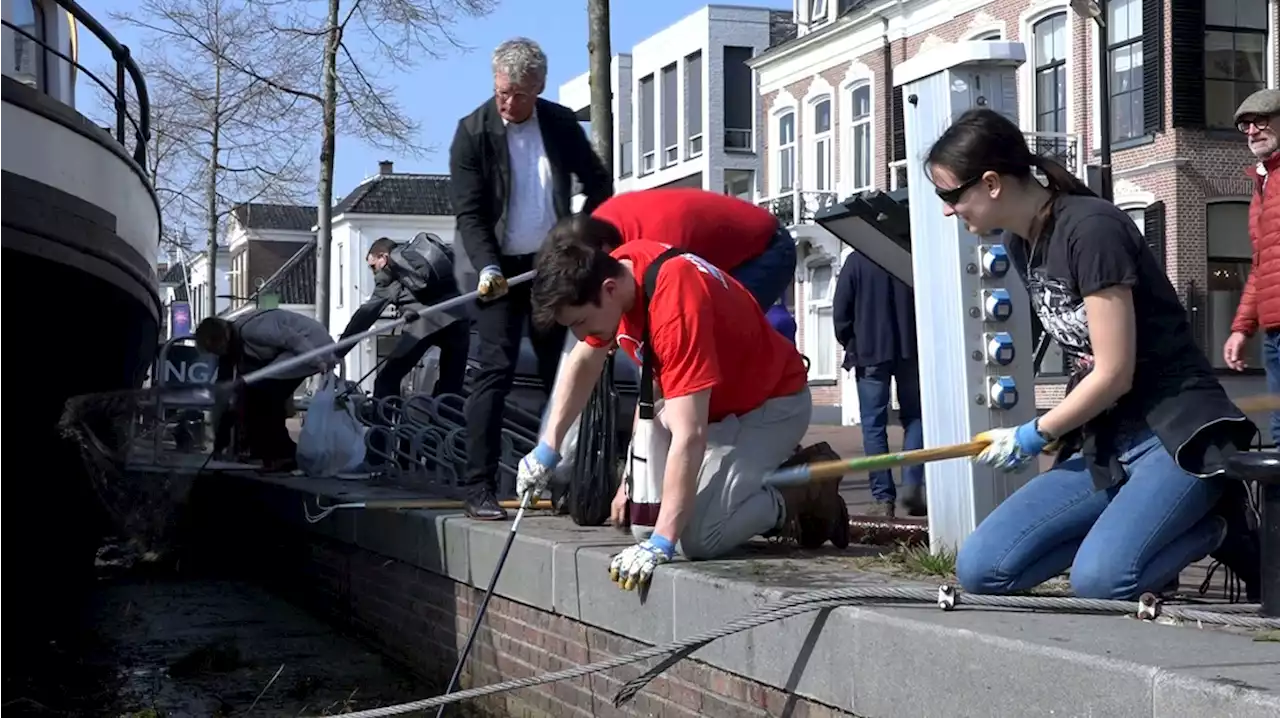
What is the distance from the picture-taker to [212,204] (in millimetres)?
27438

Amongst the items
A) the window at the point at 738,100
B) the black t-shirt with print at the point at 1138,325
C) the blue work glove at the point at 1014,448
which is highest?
the window at the point at 738,100

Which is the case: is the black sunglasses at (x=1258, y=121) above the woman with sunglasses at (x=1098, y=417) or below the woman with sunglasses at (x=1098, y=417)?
above

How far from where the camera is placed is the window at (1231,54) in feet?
76.1

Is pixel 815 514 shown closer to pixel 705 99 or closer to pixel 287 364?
pixel 287 364

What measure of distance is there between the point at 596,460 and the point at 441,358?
14.7ft

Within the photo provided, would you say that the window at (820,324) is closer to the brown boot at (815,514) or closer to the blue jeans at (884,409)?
the blue jeans at (884,409)

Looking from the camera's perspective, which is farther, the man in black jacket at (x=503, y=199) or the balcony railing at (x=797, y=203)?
the balcony railing at (x=797, y=203)

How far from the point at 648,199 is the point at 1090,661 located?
3.06 meters

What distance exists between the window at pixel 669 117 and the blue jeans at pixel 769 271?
3316 centimetres

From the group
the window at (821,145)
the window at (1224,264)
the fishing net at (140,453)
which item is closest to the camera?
the fishing net at (140,453)

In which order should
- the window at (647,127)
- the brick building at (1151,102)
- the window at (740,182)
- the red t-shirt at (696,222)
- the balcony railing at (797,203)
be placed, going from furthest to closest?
the window at (647,127) < the window at (740,182) < the balcony railing at (797,203) < the brick building at (1151,102) < the red t-shirt at (696,222)

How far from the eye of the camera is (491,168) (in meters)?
6.32

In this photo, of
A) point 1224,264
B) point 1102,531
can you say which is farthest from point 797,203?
point 1102,531

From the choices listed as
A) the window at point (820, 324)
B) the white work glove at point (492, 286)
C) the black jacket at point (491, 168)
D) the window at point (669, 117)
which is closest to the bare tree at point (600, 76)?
the black jacket at point (491, 168)
